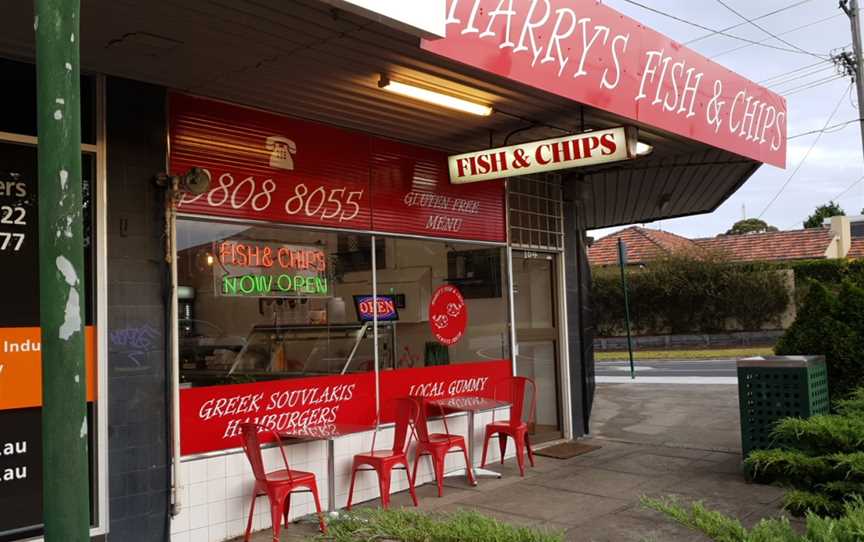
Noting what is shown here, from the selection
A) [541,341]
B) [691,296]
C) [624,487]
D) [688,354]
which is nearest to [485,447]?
[624,487]

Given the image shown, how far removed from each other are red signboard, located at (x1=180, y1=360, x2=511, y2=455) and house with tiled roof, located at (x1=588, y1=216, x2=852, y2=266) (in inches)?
1083

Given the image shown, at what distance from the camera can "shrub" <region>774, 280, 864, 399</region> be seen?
7656 millimetres

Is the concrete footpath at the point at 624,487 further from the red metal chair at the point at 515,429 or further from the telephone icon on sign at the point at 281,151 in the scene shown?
the telephone icon on sign at the point at 281,151

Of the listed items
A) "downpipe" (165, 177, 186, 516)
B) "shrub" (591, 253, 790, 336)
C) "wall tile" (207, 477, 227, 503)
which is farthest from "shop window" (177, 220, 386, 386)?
"shrub" (591, 253, 790, 336)

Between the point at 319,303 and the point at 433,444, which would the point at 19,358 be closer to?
the point at 319,303

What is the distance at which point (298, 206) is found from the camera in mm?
6852

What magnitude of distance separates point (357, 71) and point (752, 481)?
521cm

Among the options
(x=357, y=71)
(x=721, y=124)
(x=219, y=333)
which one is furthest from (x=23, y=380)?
(x=721, y=124)

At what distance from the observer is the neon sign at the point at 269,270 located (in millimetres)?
6324

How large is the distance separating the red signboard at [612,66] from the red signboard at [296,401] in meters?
3.14

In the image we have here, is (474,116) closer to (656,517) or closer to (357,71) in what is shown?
(357,71)

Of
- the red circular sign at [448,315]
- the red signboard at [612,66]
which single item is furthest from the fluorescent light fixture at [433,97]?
the red circular sign at [448,315]

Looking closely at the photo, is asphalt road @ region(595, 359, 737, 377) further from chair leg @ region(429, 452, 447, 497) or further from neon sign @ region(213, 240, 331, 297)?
neon sign @ region(213, 240, 331, 297)

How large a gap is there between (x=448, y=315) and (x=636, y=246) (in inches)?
1192
